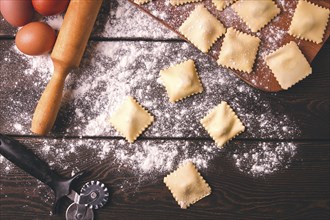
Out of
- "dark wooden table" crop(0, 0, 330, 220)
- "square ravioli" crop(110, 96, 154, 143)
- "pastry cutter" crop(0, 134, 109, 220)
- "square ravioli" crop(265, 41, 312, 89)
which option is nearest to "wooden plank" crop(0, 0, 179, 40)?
"dark wooden table" crop(0, 0, 330, 220)

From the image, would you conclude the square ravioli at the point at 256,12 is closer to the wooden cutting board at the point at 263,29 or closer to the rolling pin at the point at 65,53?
the wooden cutting board at the point at 263,29

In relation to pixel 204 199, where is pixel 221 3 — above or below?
above

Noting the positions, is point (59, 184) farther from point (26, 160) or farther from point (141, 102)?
point (141, 102)

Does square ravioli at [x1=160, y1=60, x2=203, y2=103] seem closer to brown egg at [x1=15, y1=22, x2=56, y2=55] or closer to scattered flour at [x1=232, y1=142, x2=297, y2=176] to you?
scattered flour at [x1=232, y1=142, x2=297, y2=176]

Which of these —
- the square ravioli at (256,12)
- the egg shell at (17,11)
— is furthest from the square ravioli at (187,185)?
the egg shell at (17,11)

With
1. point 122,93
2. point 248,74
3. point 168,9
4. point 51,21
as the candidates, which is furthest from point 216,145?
point 51,21

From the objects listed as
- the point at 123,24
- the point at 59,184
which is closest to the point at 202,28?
the point at 123,24

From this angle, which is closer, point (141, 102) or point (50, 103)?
point (50, 103)
